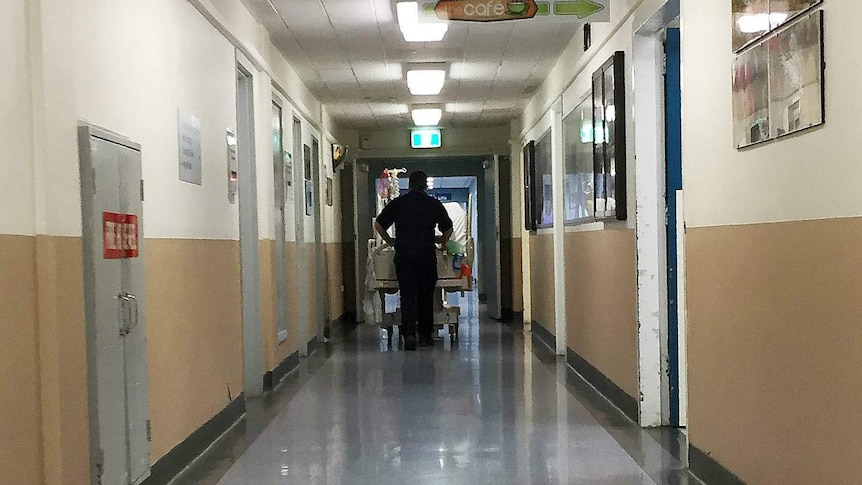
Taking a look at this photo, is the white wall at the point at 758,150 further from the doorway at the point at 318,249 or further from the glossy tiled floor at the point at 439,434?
the doorway at the point at 318,249

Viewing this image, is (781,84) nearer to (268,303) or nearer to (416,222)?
(268,303)

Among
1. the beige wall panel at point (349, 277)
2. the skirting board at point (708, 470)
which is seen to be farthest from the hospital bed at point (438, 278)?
Result: the skirting board at point (708, 470)

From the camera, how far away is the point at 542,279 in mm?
9500

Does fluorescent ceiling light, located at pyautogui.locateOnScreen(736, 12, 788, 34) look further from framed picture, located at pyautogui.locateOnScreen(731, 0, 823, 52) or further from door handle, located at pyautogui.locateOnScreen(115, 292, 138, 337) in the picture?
door handle, located at pyautogui.locateOnScreen(115, 292, 138, 337)

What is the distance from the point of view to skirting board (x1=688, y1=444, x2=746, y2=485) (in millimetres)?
3523

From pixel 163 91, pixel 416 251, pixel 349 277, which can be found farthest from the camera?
pixel 349 277

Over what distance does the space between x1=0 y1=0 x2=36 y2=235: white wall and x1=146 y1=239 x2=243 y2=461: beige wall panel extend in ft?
3.91

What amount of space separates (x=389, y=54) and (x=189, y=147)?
3475mm

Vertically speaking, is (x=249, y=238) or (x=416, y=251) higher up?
(x=249, y=238)

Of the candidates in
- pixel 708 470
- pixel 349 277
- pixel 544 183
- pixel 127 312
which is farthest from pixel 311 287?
pixel 708 470

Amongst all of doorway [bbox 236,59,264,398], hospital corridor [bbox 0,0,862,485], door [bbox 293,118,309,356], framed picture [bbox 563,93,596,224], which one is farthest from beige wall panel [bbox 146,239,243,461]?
door [bbox 293,118,309,356]

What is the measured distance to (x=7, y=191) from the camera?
100 inches

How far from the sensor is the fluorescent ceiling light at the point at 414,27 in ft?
19.3

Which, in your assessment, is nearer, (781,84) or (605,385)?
(781,84)
